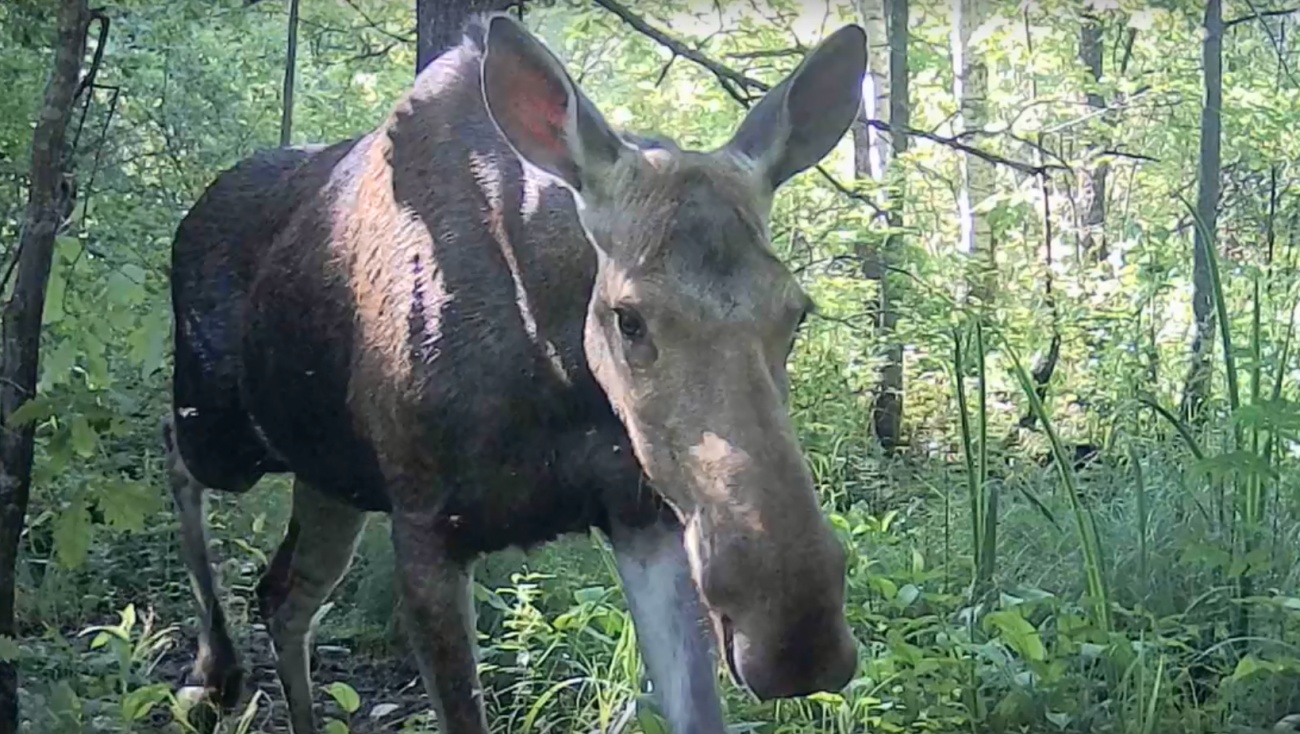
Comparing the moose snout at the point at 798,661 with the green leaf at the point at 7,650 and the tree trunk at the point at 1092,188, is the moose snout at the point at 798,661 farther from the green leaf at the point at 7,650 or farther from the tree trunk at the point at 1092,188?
the tree trunk at the point at 1092,188

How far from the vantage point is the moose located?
2154 mm

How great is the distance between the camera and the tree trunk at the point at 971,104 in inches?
302

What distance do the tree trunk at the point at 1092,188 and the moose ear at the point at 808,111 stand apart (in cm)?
487

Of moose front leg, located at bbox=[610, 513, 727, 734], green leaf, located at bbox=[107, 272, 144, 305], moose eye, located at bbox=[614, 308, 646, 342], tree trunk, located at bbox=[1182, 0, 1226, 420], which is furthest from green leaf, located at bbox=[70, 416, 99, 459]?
tree trunk, located at bbox=[1182, 0, 1226, 420]

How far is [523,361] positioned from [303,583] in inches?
53.1

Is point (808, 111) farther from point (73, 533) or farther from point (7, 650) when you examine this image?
point (7, 650)

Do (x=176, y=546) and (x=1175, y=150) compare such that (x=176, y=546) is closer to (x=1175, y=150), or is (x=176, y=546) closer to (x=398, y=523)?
(x=398, y=523)

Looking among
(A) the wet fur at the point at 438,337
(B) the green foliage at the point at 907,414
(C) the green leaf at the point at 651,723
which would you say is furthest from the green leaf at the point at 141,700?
(C) the green leaf at the point at 651,723

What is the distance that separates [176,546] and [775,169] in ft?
10.3

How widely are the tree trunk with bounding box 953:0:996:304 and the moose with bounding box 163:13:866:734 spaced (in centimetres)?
445

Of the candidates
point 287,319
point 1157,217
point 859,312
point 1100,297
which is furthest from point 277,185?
point 1157,217

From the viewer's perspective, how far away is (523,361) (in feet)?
9.36

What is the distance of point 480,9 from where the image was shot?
3.93m

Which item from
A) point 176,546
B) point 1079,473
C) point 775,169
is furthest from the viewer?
point 1079,473
